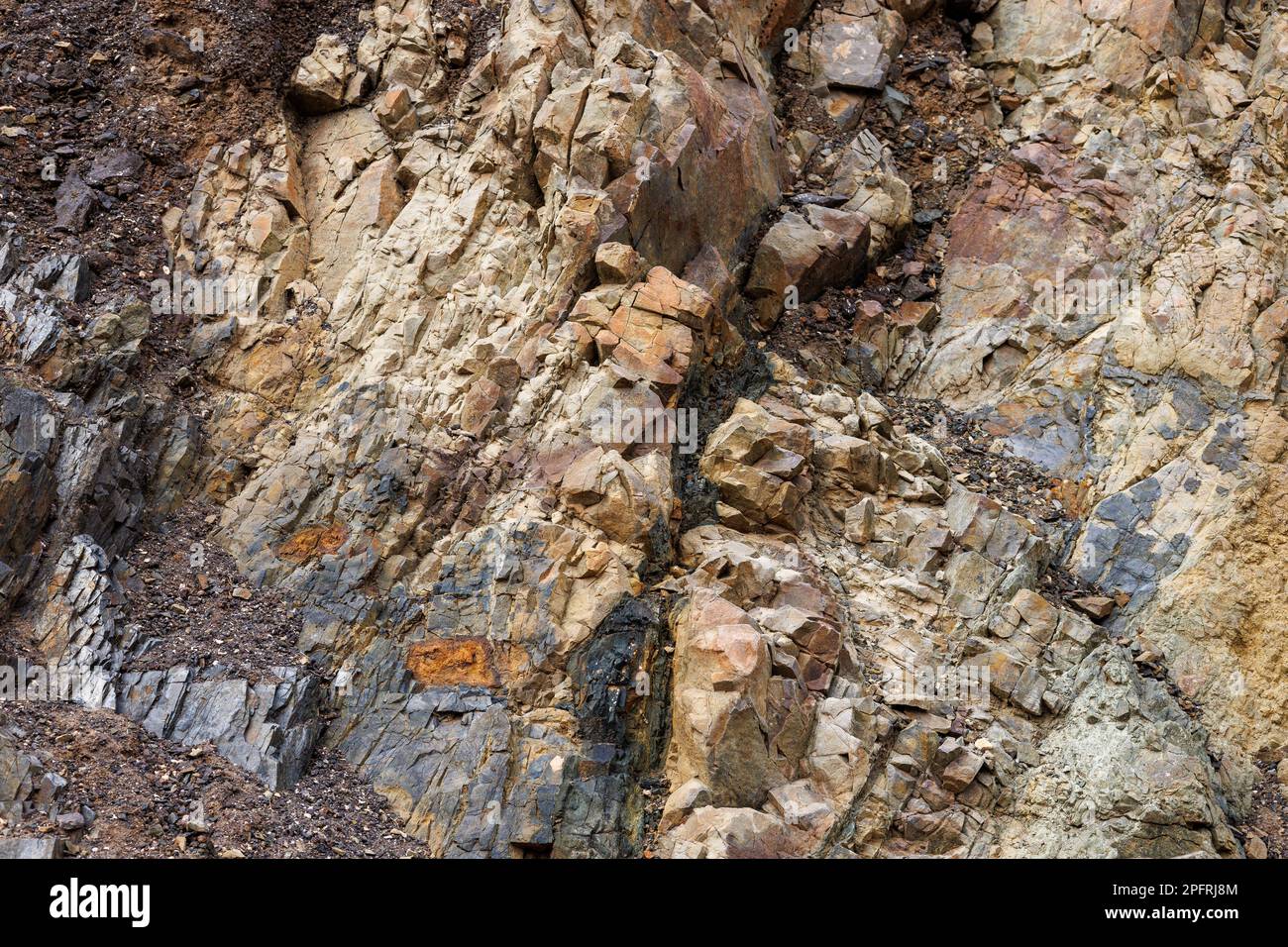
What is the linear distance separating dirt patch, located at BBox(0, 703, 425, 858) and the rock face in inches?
16.7

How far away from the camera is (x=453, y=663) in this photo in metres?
14.4

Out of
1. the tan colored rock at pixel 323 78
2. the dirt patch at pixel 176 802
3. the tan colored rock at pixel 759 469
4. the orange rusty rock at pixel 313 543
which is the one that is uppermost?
the tan colored rock at pixel 323 78

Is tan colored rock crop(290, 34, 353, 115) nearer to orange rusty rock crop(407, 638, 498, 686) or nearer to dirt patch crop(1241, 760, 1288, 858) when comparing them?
→ orange rusty rock crop(407, 638, 498, 686)

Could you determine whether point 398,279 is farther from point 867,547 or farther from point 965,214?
point 965,214

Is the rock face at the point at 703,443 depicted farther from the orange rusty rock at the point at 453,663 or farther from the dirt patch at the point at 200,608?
the dirt patch at the point at 200,608

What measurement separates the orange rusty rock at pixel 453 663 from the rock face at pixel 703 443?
0.04 metres

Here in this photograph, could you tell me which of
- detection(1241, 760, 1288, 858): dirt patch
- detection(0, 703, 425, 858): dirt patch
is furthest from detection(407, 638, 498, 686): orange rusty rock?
detection(1241, 760, 1288, 858): dirt patch

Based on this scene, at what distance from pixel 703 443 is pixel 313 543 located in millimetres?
5408

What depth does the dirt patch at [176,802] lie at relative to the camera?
39.0 ft

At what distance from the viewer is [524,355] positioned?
16.0 m

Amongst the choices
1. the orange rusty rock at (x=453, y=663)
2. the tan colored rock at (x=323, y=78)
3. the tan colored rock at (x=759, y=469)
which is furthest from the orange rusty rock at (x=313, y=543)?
the tan colored rock at (x=323, y=78)

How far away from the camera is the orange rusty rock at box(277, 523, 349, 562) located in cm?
1541

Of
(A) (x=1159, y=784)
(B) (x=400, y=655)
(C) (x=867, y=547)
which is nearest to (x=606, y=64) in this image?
(C) (x=867, y=547)

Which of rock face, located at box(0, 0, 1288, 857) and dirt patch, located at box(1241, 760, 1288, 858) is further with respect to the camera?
dirt patch, located at box(1241, 760, 1288, 858)
